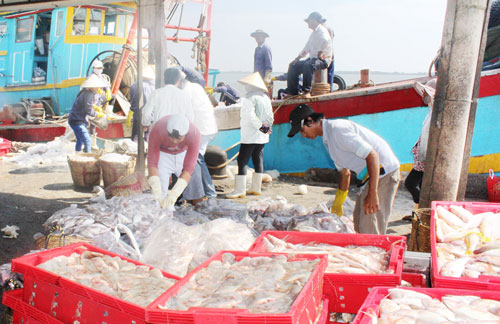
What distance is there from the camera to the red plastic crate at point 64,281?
5.99 feet

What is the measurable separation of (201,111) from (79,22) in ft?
34.1

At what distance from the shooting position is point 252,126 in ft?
26.1

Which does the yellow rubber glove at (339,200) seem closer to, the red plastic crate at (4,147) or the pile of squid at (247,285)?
the pile of squid at (247,285)

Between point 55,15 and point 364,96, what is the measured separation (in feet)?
37.2

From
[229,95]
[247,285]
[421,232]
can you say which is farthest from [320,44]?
[247,285]

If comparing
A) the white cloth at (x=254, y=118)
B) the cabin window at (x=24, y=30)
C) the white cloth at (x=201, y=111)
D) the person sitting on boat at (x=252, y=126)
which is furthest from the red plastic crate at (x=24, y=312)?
the cabin window at (x=24, y=30)

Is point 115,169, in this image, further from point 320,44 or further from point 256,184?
point 320,44

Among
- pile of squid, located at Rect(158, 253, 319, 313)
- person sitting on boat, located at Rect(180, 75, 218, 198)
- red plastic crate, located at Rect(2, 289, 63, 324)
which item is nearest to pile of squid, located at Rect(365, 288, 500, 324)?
pile of squid, located at Rect(158, 253, 319, 313)

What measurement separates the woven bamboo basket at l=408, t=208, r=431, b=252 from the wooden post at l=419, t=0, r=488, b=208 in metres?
0.18

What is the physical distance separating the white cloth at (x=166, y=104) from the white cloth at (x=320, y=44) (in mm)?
3783

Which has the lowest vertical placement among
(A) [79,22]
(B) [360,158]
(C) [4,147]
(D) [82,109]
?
(C) [4,147]

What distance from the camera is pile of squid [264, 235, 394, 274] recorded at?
229 cm

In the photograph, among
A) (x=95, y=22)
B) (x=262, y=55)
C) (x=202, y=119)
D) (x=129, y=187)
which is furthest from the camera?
(x=95, y=22)

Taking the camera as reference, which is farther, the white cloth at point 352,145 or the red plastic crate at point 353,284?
the white cloth at point 352,145
